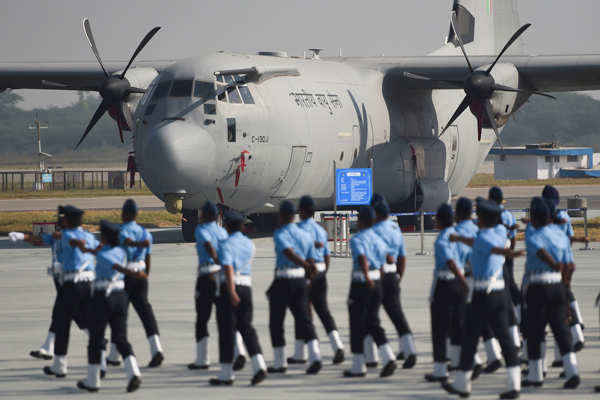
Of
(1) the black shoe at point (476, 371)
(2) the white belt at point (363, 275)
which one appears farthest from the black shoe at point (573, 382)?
(2) the white belt at point (363, 275)

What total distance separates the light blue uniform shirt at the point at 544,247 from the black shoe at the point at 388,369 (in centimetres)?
172

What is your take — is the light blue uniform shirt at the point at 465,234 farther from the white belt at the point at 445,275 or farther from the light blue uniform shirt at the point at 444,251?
the white belt at the point at 445,275

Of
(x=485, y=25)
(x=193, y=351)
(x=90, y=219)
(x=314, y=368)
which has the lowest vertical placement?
(x=90, y=219)

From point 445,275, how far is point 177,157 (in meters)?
13.7

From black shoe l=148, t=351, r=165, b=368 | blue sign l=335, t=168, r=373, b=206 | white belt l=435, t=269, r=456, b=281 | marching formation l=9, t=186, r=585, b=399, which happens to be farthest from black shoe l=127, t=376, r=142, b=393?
blue sign l=335, t=168, r=373, b=206

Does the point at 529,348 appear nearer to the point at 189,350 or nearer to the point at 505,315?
the point at 505,315

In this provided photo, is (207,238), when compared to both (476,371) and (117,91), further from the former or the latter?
(117,91)

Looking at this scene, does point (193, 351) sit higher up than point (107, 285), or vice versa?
point (107, 285)

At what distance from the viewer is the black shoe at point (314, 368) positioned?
11680 mm

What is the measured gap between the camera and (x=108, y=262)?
36.2 ft

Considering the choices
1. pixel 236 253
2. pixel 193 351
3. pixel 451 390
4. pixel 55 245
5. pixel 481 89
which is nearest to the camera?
pixel 451 390

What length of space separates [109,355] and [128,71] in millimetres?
19552

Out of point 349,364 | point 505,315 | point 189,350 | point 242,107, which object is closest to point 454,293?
point 505,315

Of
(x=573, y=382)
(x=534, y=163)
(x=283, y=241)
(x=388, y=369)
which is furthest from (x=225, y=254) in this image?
(x=534, y=163)
